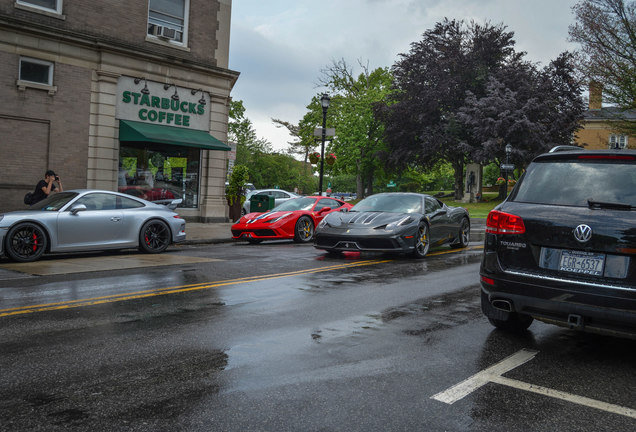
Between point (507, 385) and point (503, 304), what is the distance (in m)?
1.07

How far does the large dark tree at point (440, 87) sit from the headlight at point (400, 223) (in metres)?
34.7

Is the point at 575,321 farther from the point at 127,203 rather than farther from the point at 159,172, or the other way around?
the point at 159,172

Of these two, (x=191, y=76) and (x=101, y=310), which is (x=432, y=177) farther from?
(x=101, y=310)

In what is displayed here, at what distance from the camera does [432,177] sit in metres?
94.9

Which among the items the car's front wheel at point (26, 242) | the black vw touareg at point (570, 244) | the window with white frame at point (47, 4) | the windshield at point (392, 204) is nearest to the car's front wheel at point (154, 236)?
the car's front wheel at point (26, 242)

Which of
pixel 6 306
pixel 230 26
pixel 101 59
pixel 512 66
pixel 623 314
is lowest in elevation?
pixel 6 306

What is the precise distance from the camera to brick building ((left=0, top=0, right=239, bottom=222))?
1641 cm

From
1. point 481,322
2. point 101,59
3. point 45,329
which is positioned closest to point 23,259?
point 45,329

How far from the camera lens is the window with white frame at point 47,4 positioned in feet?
54.9

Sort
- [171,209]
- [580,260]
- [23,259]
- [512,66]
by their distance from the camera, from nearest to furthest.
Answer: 1. [580,260]
2. [23,259]
3. [171,209]
4. [512,66]

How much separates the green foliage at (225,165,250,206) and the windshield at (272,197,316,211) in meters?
6.27

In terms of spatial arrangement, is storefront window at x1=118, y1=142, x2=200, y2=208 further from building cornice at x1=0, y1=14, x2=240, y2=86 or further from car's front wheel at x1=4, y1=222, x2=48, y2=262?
car's front wheel at x1=4, y1=222, x2=48, y2=262

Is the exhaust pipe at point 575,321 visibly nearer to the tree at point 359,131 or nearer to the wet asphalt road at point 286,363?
the wet asphalt road at point 286,363

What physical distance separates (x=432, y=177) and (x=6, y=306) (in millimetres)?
92171
